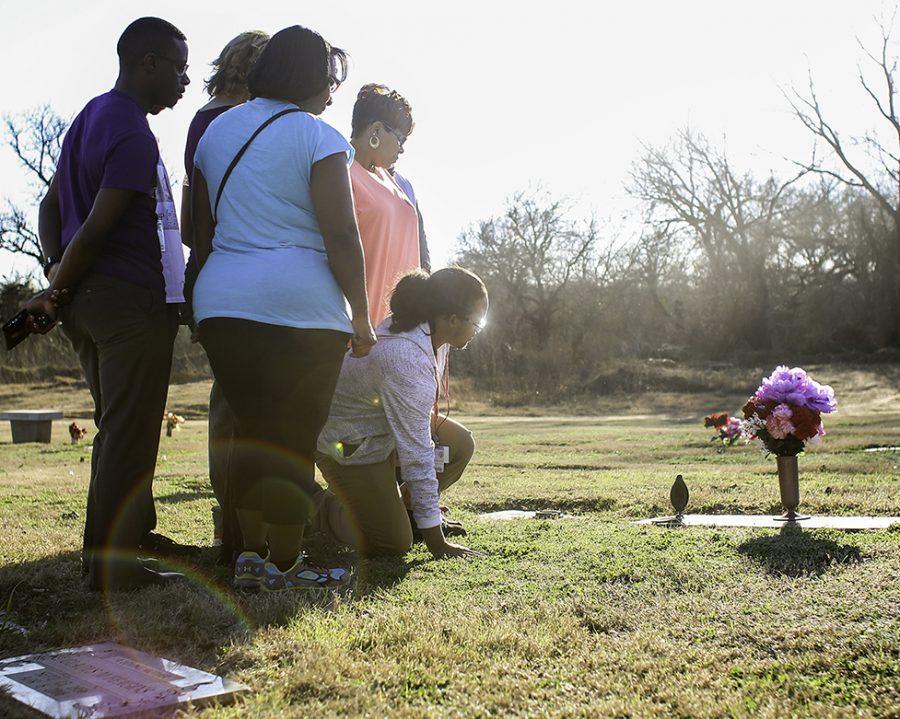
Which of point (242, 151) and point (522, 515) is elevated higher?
point (242, 151)

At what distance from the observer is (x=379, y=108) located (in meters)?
4.09

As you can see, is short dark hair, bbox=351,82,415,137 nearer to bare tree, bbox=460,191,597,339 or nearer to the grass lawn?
the grass lawn

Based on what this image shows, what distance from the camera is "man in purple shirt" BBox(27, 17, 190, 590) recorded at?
10.1 feet

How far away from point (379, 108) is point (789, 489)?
2699 mm

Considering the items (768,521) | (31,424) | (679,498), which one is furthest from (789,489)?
(31,424)

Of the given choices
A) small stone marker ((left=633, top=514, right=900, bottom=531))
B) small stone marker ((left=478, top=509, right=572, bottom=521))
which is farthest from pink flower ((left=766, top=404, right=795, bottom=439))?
small stone marker ((left=478, top=509, right=572, bottom=521))

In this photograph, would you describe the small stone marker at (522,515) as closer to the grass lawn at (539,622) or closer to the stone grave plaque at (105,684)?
the grass lawn at (539,622)

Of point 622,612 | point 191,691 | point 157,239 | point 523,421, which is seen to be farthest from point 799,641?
point 523,421

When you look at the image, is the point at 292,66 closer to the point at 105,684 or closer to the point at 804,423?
the point at 105,684

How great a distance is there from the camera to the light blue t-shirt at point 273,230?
2861 mm

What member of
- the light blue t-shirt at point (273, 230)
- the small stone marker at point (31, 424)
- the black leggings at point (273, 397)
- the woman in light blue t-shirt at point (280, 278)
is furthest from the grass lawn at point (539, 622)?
the small stone marker at point (31, 424)

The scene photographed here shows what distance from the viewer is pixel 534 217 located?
37969 millimetres

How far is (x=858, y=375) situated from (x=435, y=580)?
2412 cm

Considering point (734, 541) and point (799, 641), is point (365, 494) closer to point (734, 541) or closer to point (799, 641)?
point (734, 541)
